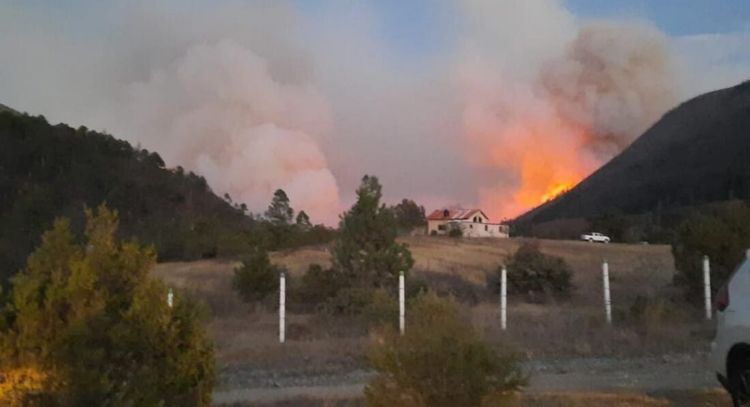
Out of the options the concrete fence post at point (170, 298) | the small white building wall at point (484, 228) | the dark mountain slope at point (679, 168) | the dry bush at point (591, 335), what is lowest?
the dry bush at point (591, 335)

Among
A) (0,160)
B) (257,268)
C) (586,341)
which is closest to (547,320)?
(586,341)

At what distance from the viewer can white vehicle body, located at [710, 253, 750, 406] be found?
8930 mm

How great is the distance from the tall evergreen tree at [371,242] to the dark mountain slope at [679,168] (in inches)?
3353

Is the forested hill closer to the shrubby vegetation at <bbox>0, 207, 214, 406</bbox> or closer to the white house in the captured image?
the white house

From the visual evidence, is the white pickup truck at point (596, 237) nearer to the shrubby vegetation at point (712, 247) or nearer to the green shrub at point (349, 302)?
the shrubby vegetation at point (712, 247)

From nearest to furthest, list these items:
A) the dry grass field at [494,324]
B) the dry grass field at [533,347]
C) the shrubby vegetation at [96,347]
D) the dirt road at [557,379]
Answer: the shrubby vegetation at [96,347] → the dry grass field at [533,347] → the dirt road at [557,379] → the dry grass field at [494,324]

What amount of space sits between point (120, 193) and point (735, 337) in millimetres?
54408

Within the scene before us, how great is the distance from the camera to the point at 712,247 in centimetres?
2450

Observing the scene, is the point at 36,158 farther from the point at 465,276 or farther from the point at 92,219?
the point at 92,219

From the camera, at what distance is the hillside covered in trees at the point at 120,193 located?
1997 inches

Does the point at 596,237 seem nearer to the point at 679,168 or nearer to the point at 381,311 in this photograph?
the point at 381,311

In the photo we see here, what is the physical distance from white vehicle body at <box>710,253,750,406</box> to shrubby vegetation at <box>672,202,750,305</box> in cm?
1495

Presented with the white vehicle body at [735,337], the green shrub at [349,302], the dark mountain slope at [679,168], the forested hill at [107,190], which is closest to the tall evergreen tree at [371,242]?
the green shrub at [349,302]

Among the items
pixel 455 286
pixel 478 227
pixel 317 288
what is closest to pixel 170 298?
pixel 317 288
